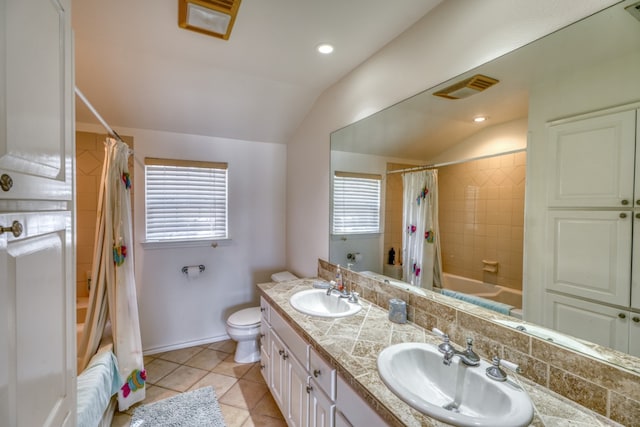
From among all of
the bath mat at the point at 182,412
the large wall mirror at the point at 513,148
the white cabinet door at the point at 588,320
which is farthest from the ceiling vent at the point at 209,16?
the bath mat at the point at 182,412

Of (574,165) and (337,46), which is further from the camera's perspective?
(337,46)

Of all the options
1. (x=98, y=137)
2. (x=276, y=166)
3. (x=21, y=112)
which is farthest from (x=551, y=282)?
(x=98, y=137)

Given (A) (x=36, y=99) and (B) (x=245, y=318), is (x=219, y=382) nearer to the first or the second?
(B) (x=245, y=318)

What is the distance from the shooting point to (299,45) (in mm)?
1786

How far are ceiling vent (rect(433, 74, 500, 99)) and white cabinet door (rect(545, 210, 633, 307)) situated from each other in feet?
2.09

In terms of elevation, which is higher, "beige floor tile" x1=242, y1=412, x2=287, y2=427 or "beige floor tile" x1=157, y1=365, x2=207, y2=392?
"beige floor tile" x1=157, y1=365, x2=207, y2=392

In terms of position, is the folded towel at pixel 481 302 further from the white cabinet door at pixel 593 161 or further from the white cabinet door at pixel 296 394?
the white cabinet door at pixel 296 394

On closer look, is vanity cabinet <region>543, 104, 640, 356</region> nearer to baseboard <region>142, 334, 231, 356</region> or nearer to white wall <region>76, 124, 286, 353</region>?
white wall <region>76, 124, 286, 353</region>

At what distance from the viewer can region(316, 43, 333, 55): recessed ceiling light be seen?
1777mm

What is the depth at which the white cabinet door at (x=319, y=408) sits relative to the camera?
1228 mm

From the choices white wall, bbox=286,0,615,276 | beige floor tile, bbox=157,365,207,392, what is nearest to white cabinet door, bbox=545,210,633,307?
white wall, bbox=286,0,615,276

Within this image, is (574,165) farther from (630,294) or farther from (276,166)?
(276,166)

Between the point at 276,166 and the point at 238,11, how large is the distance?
1889 millimetres

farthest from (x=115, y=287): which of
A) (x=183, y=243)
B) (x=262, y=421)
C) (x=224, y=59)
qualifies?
(x=224, y=59)
